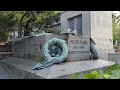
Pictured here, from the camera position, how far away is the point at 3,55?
12766mm

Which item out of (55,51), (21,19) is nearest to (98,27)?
(21,19)

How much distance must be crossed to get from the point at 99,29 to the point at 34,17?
3.89 meters

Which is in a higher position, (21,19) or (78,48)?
(21,19)

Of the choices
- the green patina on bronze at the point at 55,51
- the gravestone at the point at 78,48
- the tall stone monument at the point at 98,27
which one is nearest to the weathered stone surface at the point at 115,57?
the tall stone monument at the point at 98,27

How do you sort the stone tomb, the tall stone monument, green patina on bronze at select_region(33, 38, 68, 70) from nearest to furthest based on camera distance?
green patina on bronze at select_region(33, 38, 68, 70) → the stone tomb → the tall stone monument

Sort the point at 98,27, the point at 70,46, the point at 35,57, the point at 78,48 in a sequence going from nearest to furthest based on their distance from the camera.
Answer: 1. the point at 70,46
2. the point at 78,48
3. the point at 35,57
4. the point at 98,27

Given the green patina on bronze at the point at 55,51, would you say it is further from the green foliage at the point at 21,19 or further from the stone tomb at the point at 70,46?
the green foliage at the point at 21,19

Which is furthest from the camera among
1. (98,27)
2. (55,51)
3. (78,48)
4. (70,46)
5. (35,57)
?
(98,27)

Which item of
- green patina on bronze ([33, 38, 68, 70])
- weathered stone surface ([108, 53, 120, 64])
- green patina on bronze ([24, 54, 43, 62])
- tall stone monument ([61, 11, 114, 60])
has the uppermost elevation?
tall stone monument ([61, 11, 114, 60])

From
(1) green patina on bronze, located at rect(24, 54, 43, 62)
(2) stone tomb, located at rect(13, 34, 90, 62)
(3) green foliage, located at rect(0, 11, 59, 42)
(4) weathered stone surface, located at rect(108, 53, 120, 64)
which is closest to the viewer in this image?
(2) stone tomb, located at rect(13, 34, 90, 62)

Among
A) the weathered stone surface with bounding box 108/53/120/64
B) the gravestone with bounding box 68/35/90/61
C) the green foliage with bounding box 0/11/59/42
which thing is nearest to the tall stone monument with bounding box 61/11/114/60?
the weathered stone surface with bounding box 108/53/120/64

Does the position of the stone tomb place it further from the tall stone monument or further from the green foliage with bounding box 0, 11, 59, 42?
the tall stone monument

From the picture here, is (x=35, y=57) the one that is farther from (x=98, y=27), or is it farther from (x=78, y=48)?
(x=98, y=27)

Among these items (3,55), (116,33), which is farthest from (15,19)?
(116,33)
